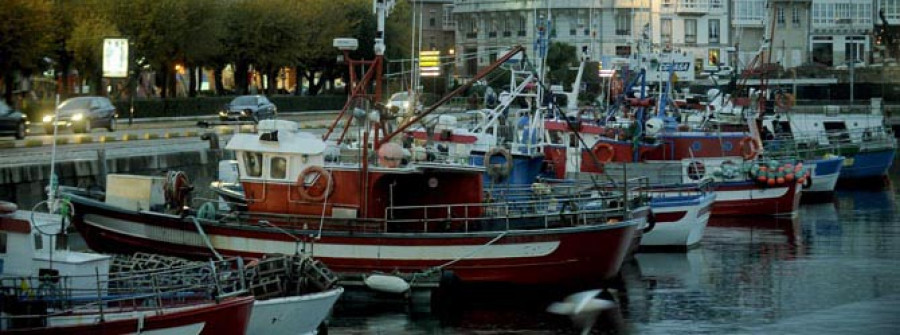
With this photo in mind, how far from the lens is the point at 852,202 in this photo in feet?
173

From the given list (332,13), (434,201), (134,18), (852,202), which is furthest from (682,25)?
(434,201)

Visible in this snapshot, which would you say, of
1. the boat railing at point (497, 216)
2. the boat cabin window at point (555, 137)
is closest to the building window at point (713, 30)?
the boat cabin window at point (555, 137)

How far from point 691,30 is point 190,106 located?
41.7m

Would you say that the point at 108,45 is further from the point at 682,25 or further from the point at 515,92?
the point at 682,25

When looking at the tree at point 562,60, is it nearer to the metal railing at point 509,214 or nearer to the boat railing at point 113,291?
the metal railing at point 509,214

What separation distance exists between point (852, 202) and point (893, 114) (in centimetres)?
3268

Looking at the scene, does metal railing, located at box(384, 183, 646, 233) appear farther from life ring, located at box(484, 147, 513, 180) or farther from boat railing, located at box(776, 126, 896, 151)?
boat railing, located at box(776, 126, 896, 151)

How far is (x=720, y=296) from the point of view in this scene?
1266 inches

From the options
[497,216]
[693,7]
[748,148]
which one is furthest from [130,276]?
[693,7]

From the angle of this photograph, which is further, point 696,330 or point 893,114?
point 893,114

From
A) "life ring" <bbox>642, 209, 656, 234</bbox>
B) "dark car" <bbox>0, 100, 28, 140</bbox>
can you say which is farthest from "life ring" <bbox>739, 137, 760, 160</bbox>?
"dark car" <bbox>0, 100, 28, 140</bbox>

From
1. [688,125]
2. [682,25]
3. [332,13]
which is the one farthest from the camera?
[682,25]

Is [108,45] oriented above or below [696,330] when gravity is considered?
above

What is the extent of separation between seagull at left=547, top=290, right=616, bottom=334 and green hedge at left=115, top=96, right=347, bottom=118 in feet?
119
